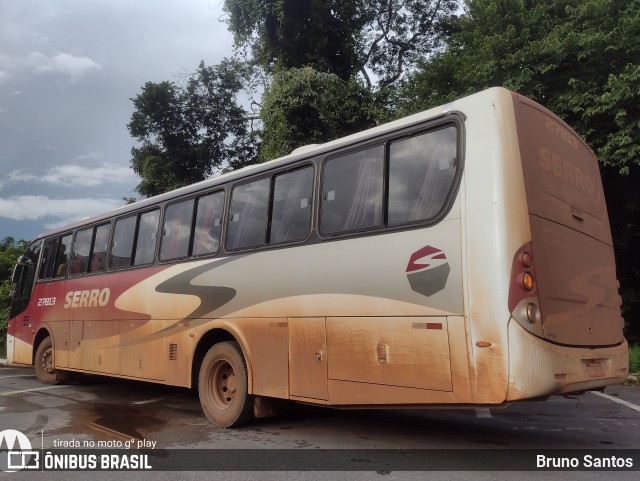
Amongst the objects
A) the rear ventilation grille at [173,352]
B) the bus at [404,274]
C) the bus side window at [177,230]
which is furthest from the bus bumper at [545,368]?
the bus side window at [177,230]

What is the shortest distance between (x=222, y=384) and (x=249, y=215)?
2.16 metres

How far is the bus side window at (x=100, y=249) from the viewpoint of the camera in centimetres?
956

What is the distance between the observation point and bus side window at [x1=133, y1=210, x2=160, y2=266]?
8359 mm

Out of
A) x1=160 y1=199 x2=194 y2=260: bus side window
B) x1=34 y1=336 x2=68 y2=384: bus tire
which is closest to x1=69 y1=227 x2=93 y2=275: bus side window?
x1=34 y1=336 x2=68 y2=384: bus tire

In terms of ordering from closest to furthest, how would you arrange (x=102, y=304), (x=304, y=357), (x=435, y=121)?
(x=435, y=121), (x=304, y=357), (x=102, y=304)

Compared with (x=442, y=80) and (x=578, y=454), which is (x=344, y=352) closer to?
(x=578, y=454)

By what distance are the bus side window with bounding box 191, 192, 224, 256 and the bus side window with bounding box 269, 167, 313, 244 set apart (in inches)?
42.5

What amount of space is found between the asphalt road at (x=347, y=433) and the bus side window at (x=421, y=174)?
7.35ft

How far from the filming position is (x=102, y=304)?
9.23 meters

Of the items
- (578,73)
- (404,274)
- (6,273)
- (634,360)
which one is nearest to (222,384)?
(404,274)

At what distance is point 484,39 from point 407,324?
1050 centimetres

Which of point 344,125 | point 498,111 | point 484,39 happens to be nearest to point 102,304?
point 498,111

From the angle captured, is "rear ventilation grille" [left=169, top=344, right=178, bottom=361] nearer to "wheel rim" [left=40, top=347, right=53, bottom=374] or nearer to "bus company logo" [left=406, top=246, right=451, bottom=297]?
"bus company logo" [left=406, top=246, right=451, bottom=297]

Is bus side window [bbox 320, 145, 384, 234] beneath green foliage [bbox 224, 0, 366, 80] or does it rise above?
beneath
